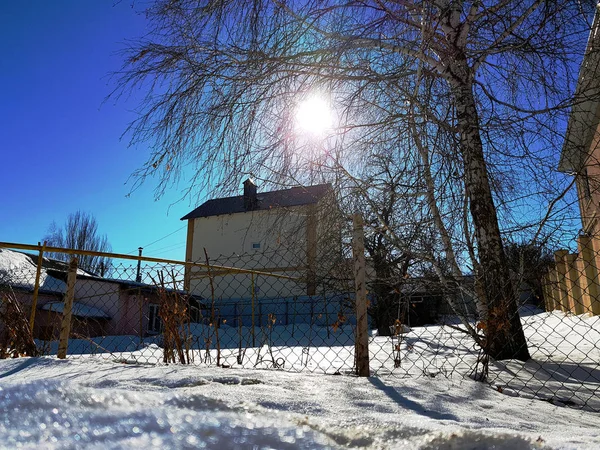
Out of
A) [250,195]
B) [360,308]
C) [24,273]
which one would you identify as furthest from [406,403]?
[24,273]

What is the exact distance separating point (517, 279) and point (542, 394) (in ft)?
4.46

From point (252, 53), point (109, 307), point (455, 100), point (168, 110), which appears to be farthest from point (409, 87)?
point (109, 307)

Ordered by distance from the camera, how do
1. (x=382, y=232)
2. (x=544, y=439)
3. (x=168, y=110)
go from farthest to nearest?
1. (x=382, y=232)
2. (x=168, y=110)
3. (x=544, y=439)

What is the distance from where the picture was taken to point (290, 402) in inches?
63.4

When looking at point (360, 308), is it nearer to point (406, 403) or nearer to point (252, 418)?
point (406, 403)

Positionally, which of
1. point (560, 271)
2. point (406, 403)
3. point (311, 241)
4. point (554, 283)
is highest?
point (560, 271)

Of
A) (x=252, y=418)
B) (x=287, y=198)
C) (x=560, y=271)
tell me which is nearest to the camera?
(x=252, y=418)

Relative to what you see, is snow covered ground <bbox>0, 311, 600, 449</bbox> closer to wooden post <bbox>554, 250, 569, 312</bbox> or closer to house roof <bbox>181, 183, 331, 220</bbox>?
wooden post <bbox>554, 250, 569, 312</bbox>

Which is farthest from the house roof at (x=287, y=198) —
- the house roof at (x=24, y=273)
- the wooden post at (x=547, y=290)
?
the house roof at (x=24, y=273)

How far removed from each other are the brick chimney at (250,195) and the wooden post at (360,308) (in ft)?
3.64

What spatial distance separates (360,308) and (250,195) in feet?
6.21

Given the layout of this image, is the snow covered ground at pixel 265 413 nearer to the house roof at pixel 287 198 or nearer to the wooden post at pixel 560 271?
the wooden post at pixel 560 271

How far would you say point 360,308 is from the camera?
2936mm

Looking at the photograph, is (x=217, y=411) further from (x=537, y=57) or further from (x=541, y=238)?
(x=537, y=57)
